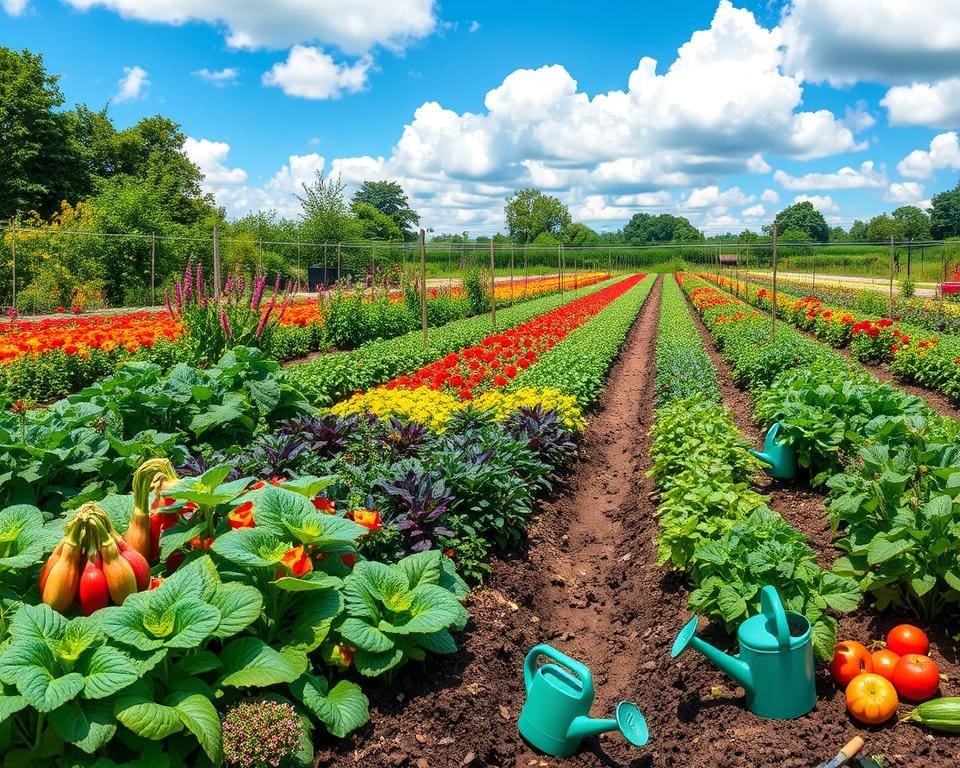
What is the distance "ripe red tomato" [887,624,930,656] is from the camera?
301 centimetres

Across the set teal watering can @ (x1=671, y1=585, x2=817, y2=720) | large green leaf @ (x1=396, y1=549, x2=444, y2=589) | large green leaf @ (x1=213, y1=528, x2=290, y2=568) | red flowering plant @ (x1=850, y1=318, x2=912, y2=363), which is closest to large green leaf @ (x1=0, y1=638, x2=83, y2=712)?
large green leaf @ (x1=213, y1=528, x2=290, y2=568)

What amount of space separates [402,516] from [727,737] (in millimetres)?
1817

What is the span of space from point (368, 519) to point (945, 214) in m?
98.1

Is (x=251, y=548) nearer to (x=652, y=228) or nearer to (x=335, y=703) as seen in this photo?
(x=335, y=703)

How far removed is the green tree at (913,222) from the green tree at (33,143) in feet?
228

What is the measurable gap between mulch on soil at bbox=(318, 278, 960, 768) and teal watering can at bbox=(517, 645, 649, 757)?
0.11 m

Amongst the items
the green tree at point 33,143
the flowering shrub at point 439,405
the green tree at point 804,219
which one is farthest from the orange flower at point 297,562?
the green tree at point 804,219

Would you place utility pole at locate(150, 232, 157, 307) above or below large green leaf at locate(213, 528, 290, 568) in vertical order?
above

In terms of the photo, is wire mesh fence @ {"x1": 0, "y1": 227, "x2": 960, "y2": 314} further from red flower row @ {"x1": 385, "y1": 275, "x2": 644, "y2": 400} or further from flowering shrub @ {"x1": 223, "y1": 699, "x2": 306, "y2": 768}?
flowering shrub @ {"x1": 223, "y1": 699, "x2": 306, "y2": 768}

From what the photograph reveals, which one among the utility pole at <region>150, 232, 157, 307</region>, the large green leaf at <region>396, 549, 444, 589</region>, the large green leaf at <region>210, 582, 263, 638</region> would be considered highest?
the utility pole at <region>150, 232, 157, 307</region>

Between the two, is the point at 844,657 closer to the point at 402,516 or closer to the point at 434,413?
the point at 402,516

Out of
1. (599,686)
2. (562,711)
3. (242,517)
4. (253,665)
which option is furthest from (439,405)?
(253,665)

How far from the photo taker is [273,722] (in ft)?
7.80

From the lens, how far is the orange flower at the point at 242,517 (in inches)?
123
